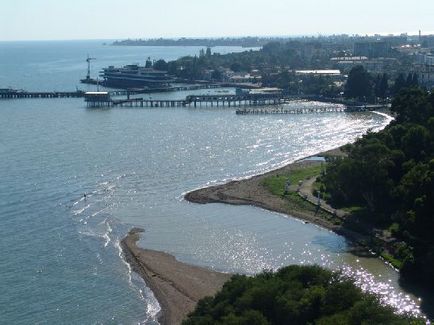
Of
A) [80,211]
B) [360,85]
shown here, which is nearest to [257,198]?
[80,211]

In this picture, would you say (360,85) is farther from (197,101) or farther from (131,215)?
(131,215)

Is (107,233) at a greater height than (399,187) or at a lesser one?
lesser

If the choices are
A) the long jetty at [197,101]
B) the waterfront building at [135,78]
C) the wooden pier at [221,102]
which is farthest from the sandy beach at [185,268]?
the waterfront building at [135,78]

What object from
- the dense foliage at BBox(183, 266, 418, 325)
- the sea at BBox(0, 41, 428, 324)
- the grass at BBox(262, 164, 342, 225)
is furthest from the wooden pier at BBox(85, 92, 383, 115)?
the dense foliage at BBox(183, 266, 418, 325)

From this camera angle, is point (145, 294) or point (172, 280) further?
point (172, 280)

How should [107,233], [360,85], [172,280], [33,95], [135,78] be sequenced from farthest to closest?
[135,78]
[33,95]
[360,85]
[107,233]
[172,280]

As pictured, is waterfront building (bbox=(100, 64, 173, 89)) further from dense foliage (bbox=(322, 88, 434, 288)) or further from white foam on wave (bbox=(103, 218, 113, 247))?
white foam on wave (bbox=(103, 218, 113, 247))
